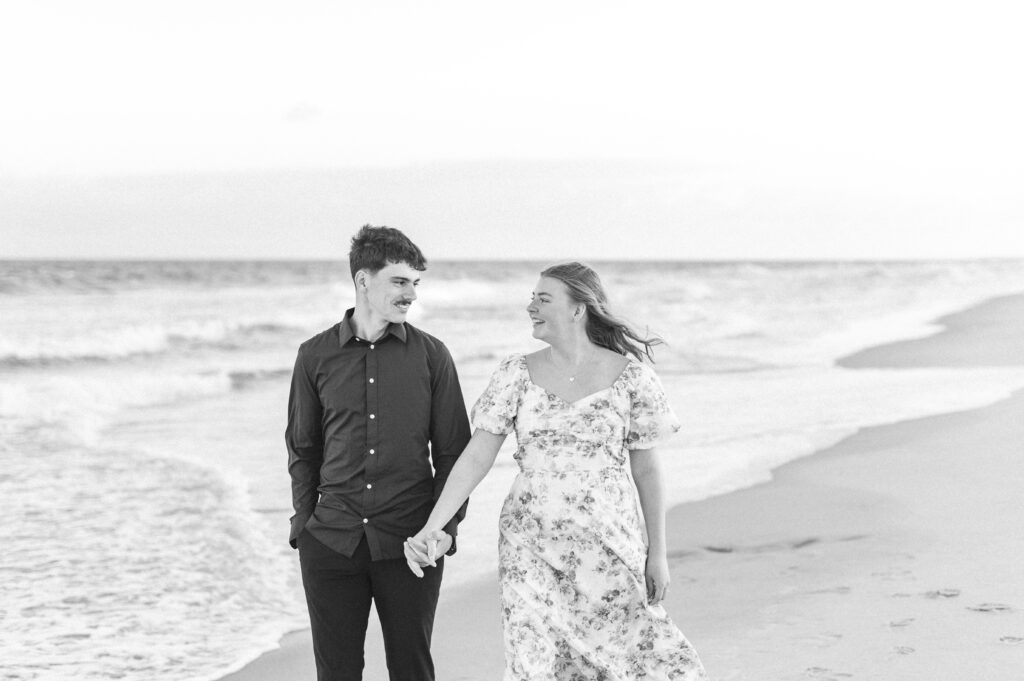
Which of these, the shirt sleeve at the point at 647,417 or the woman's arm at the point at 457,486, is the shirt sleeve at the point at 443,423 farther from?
the shirt sleeve at the point at 647,417

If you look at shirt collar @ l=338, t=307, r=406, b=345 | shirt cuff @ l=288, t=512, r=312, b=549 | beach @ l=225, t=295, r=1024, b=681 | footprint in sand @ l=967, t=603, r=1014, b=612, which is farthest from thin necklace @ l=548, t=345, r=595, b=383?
footprint in sand @ l=967, t=603, r=1014, b=612

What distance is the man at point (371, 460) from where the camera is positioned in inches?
135

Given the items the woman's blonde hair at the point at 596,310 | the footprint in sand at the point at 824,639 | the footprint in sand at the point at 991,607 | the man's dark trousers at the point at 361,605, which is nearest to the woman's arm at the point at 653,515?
the woman's blonde hair at the point at 596,310

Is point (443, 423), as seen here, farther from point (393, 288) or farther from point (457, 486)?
point (393, 288)

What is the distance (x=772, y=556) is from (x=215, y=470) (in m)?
4.75

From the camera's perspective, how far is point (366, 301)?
11.4 feet

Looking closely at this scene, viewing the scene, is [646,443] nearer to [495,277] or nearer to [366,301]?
[366,301]

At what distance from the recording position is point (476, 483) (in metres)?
3.51

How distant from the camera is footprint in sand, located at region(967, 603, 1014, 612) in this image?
16.2ft

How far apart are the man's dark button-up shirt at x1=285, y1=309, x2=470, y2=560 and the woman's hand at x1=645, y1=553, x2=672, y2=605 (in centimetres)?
62

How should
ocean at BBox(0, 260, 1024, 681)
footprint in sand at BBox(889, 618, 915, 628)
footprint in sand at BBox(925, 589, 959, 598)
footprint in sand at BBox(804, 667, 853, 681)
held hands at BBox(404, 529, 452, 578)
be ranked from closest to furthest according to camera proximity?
held hands at BBox(404, 529, 452, 578)
footprint in sand at BBox(804, 667, 853, 681)
footprint in sand at BBox(889, 618, 915, 628)
footprint in sand at BBox(925, 589, 959, 598)
ocean at BBox(0, 260, 1024, 681)

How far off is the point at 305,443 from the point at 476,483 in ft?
1.82

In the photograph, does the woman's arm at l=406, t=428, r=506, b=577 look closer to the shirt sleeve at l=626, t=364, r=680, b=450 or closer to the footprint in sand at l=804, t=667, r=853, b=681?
the shirt sleeve at l=626, t=364, r=680, b=450

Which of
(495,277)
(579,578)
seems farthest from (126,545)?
(495,277)
